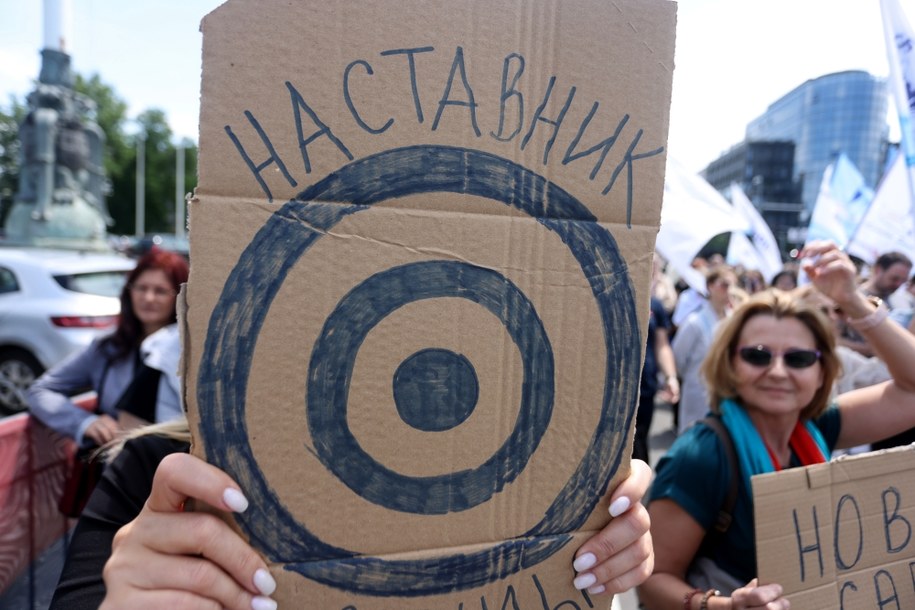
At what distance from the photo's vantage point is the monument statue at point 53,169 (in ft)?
50.2

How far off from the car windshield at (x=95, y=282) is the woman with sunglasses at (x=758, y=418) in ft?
18.6

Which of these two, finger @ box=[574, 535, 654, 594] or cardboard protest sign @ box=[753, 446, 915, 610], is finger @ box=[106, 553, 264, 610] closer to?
finger @ box=[574, 535, 654, 594]

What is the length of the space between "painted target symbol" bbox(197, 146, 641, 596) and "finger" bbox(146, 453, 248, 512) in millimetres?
16

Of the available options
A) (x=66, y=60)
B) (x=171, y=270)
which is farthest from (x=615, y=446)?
(x=66, y=60)

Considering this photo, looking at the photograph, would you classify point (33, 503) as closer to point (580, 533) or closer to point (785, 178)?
point (580, 533)

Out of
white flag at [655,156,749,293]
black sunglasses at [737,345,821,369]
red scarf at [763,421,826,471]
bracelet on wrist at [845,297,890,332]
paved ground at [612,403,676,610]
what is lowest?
paved ground at [612,403,676,610]

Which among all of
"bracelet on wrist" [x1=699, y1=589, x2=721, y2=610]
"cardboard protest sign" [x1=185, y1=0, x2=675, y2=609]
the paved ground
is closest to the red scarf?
"bracelet on wrist" [x1=699, y1=589, x2=721, y2=610]

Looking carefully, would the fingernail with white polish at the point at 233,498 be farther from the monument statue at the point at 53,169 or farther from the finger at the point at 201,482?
the monument statue at the point at 53,169

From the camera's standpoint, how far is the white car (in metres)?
5.83

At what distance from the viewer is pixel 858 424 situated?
6.14ft

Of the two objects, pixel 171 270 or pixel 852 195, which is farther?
pixel 852 195

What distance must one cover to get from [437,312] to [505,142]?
0.23 m

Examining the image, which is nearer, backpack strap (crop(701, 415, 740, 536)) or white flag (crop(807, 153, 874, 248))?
backpack strap (crop(701, 415, 740, 536))

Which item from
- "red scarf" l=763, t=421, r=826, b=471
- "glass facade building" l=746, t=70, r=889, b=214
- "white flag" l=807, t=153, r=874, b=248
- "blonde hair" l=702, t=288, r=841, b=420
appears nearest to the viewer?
"red scarf" l=763, t=421, r=826, b=471
